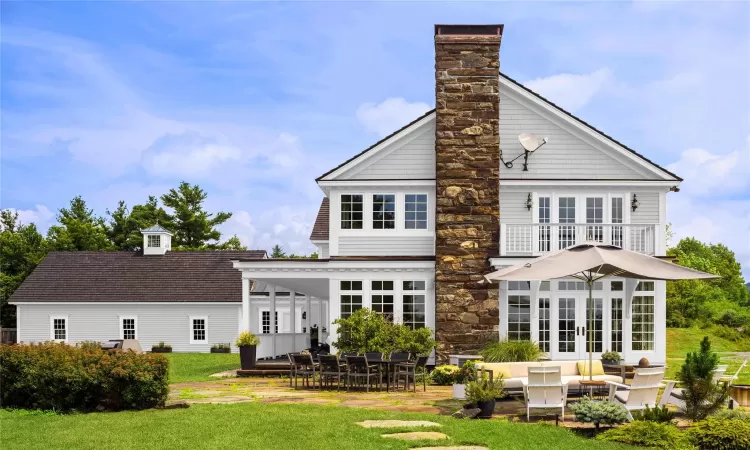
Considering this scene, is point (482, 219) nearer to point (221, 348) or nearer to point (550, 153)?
point (550, 153)

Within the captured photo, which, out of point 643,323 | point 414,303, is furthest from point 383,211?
point 643,323

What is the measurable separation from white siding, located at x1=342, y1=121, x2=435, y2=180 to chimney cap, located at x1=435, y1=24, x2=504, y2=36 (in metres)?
2.48

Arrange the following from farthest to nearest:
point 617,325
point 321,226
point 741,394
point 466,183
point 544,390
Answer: point 321,226
point 466,183
point 617,325
point 741,394
point 544,390

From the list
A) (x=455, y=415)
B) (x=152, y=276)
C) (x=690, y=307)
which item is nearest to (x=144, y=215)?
(x=152, y=276)

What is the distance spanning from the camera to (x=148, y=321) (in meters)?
38.6

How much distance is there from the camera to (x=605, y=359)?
65.5 ft

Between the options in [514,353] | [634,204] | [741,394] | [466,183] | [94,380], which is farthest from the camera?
[634,204]

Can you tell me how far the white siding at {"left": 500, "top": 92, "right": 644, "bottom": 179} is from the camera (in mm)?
22469

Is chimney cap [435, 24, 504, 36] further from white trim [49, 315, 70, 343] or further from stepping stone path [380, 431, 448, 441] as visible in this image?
white trim [49, 315, 70, 343]

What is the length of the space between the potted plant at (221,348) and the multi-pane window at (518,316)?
1952cm

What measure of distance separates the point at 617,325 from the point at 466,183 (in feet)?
17.7

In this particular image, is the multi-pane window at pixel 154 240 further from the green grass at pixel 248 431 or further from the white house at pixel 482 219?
the green grass at pixel 248 431

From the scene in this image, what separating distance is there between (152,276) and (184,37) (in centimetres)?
2330

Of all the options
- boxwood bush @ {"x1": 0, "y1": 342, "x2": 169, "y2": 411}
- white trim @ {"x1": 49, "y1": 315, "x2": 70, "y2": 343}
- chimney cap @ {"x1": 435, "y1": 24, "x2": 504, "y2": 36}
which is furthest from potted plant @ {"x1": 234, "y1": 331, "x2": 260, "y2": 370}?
white trim @ {"x1": 49, "y1": 315, "x2": 70, "y2": 343}
